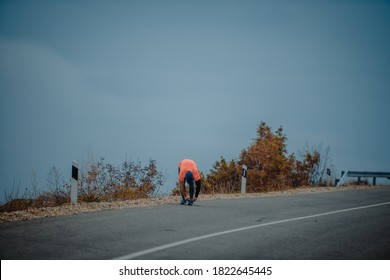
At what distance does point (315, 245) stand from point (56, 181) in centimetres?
928

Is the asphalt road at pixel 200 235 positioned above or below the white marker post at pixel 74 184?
below

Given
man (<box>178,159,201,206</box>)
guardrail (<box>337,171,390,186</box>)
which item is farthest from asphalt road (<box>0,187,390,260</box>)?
guardrail (<box>337,171,390,186</box>)

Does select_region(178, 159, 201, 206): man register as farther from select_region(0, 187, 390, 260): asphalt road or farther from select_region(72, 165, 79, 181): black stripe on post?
select_region(72, 165, 79, 181): black stripe on post

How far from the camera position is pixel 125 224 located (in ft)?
29.1

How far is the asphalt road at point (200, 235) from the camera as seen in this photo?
6.35 metres

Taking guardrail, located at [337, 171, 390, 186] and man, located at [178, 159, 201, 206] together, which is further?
guardrail, located at [337, 171, 390, 186]

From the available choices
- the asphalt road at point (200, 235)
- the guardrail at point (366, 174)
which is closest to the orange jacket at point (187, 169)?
the asphalt road at point (200, 235)

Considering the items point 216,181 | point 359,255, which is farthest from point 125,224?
point 216,181

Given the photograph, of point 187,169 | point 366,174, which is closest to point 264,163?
point 366,174

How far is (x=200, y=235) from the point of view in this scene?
777cm

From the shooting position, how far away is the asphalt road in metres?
6.35

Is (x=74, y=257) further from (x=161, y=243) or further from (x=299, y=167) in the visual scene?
(x=299, y=167)

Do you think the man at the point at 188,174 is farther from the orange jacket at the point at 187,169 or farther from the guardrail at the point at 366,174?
the guardrail at the point at 366,174

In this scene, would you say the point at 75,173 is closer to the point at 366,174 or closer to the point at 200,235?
the point at 200,235
